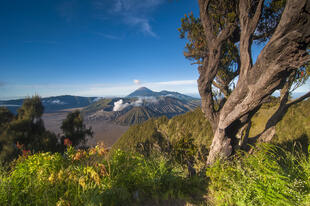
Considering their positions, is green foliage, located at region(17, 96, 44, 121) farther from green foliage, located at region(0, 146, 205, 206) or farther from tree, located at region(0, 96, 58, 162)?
green foliage, located at region(0, 146, 205, 206)

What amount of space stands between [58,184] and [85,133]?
2697cm

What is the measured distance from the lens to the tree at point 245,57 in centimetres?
280

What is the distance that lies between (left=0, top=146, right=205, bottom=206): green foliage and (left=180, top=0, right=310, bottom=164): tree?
271 centimetres

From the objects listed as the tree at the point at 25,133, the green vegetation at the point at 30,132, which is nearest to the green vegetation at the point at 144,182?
the tree at the point at 25,133

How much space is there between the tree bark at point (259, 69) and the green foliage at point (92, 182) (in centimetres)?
257

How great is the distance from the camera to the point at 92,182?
95.9 inches

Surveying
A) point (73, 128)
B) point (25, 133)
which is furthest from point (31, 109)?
point (73, 128)

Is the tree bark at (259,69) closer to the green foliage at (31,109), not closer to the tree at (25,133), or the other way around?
the tree at (25,133)

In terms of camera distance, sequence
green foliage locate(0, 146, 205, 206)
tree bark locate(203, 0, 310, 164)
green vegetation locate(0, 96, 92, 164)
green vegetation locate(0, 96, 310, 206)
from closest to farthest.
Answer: green vegetation locate(0, 96, 310, 206), green foliage locate(0, 146, 205, 206), tree bark locate(203, 0, 310, 164), green vegetation locate(0, 96, 92, 164)

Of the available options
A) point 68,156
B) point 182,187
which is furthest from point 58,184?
point 182,187

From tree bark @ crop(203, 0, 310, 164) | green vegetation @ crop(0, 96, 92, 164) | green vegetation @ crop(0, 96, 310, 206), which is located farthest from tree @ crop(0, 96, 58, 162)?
tree bark @ crop(203, 0, 310, 164)

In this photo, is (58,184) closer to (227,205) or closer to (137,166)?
(137,166)

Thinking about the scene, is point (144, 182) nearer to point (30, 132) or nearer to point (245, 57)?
point (245, 57)

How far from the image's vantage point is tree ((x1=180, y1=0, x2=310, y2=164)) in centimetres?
280
